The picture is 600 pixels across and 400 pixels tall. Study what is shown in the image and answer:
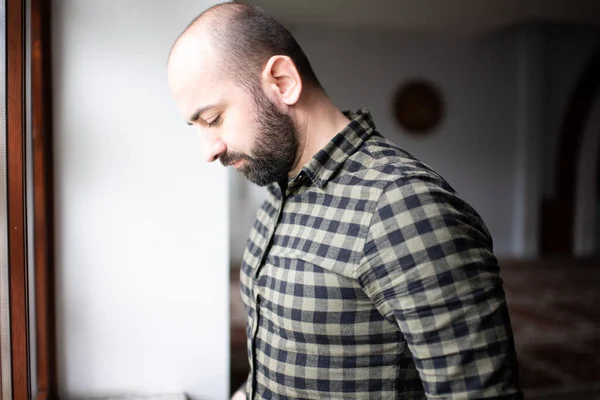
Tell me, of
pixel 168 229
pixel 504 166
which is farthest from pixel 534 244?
pixel 168 229

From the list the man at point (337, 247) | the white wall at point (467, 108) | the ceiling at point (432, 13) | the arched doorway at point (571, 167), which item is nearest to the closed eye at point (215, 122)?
the man at point (337, 247)

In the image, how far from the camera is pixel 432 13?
5.37 metres

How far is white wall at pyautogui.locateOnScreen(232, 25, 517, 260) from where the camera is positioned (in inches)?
242

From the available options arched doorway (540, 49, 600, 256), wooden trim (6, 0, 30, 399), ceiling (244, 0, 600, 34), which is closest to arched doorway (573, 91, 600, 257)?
arched doorway (540, 49, 600, 256)

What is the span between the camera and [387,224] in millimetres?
833

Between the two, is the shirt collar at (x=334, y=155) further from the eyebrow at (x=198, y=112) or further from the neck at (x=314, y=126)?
the eyebrow at (x=198, y=112)

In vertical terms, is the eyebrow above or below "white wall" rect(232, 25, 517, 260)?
below

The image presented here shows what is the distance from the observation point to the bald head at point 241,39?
964mm

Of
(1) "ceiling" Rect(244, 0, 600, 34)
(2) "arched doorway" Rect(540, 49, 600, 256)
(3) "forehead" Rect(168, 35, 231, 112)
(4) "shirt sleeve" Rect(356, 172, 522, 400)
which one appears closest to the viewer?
(4) "shirt sleeve" Rect(356, 172, 522, 400)

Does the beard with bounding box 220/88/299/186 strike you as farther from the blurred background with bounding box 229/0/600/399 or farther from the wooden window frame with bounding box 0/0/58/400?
the blurred background with bounding box 229/0/600/399

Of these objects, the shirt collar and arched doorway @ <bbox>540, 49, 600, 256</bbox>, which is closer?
the shirt collar

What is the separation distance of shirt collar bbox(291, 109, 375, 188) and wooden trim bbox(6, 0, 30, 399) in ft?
1.98

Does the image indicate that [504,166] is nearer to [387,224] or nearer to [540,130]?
[540,130]

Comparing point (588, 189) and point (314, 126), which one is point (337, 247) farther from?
point (588, 189)
